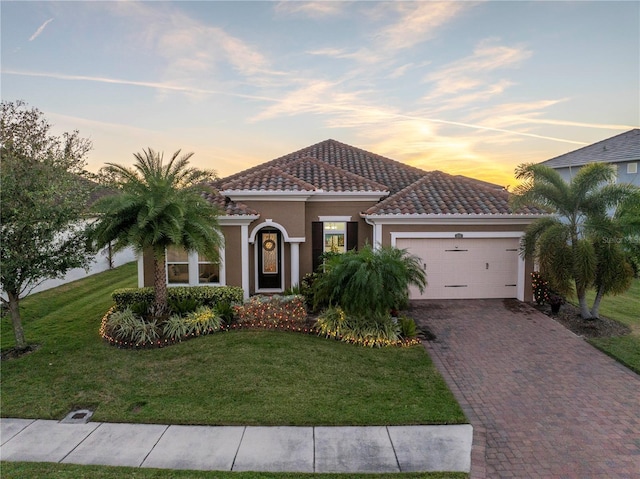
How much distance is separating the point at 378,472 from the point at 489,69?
616 inches

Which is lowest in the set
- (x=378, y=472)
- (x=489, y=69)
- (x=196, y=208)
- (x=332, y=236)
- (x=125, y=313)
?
(x=378, y=472)

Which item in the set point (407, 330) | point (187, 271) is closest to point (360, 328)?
point (407, 330)

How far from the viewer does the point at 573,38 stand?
47.0 ft

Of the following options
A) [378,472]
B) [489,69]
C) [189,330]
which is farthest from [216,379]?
[489,69]

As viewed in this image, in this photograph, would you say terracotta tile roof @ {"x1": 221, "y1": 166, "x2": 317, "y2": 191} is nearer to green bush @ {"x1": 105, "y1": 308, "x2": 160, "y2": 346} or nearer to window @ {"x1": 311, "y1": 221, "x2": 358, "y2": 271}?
window @ {"x1": 311, "y1": 221, "x2": 358, "y2": 271}

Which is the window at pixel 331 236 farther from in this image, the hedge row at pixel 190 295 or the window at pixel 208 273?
the window at pixel 208 273

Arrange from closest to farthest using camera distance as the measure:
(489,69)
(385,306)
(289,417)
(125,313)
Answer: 1. (289,417)
2. (385,306)
3. (125,313)
4. (489,69)

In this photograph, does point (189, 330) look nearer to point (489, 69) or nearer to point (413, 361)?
point (413, 361)

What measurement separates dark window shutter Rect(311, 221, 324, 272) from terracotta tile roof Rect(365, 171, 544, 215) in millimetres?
2542

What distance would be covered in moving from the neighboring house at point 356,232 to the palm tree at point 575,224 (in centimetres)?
176

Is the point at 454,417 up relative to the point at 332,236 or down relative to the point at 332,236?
down

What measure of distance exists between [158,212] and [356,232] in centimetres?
834

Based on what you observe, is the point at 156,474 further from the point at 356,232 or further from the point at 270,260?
the point at 356,232

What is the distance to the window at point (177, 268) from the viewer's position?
14.8 m
